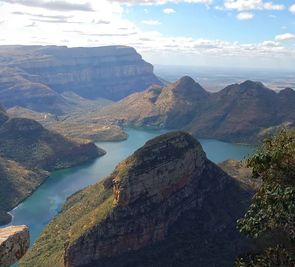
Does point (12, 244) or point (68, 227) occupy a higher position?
point (12, 244)

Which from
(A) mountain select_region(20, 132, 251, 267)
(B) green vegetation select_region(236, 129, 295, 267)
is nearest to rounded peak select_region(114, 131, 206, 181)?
(A) mountain select_region(20, 132, 251, 267)

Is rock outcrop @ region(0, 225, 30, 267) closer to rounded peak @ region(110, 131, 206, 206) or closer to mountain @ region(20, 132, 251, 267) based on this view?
mountain @ region(20, 132, 251, 267)

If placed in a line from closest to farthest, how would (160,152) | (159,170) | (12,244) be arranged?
1. (12,244)
2. (159,170)
3. (160,152)

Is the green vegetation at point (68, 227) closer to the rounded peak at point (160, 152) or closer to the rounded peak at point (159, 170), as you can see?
the rounded peak at point (159, 170)

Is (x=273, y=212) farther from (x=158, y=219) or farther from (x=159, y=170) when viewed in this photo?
(x=158, y=219)

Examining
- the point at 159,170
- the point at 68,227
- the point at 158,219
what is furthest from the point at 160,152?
the point at 68,227

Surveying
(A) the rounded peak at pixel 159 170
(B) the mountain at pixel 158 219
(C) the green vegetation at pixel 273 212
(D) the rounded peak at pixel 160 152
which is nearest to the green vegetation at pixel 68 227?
(B) the mountain at pixel 158 219

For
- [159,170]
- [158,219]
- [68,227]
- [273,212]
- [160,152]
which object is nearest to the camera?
[273,212]
